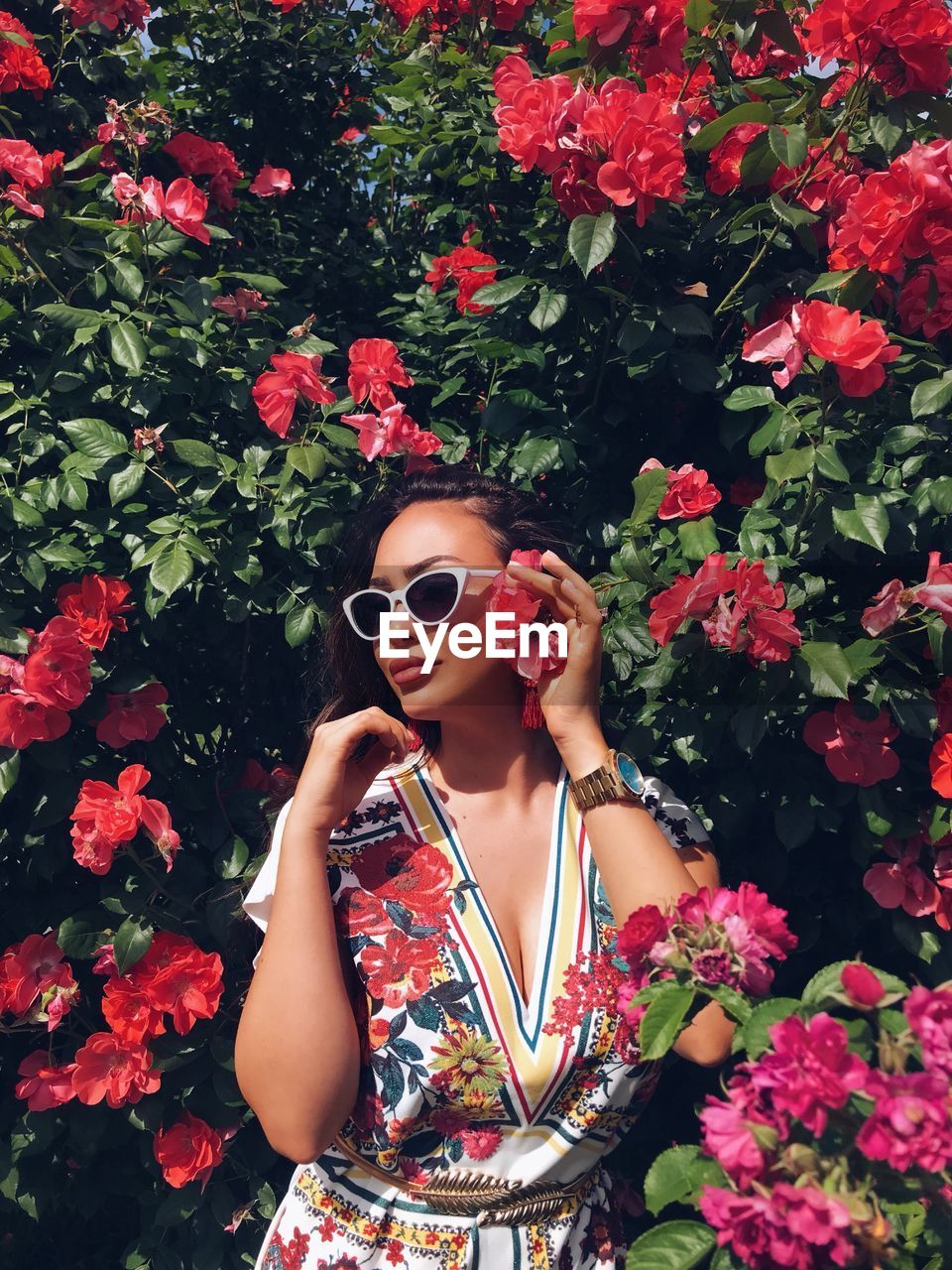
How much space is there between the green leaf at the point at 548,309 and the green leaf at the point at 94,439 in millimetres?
854

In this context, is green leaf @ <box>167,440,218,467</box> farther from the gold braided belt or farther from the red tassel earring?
the gold braided belt

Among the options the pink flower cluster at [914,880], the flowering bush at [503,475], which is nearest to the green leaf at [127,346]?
the flowering bush at [503,475]

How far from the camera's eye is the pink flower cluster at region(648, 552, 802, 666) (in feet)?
5.52

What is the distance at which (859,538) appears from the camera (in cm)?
176

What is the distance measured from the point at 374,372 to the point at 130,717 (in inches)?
34.0

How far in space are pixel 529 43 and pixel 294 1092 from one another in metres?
2.44

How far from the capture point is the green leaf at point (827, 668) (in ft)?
5.63

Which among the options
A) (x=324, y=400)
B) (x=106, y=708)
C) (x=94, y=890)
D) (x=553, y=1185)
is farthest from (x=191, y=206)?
(x=553, y=1185)

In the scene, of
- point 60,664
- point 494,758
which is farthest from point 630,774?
point 60,664

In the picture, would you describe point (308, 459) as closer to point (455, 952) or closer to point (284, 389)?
point (284, 389)

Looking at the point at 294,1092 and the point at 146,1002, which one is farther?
the point at 146,1002

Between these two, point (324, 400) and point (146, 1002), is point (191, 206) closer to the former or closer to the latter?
point (324, 400)

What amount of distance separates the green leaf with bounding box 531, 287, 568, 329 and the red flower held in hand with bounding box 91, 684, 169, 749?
1.06 meters

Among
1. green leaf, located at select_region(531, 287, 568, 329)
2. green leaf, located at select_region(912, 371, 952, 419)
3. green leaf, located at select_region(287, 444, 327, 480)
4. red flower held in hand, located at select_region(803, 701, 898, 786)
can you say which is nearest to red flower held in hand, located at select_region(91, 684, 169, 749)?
green leaf, located at select_region(287, 444, 327, 480)
